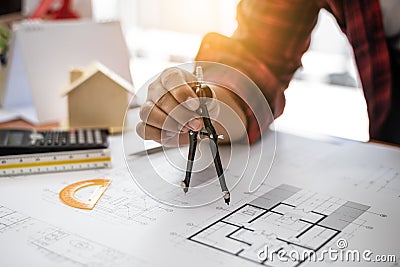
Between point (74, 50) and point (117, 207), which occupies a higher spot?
point (74, 50)

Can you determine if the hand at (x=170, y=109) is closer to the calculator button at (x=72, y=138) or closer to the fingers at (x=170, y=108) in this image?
the fingers at (x=170, y=108)

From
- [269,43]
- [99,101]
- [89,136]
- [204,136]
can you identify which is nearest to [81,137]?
[89,136]

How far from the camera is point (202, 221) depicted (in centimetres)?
65

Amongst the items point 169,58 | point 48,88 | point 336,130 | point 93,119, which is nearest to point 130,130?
point 93,119

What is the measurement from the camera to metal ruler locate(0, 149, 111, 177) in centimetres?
79

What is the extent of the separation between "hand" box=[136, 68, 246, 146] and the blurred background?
0.17 metres

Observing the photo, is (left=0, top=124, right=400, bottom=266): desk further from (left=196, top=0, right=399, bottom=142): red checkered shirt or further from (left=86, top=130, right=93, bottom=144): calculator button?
(left=196, top=0, right=399, bottom=142): red checkered shirt

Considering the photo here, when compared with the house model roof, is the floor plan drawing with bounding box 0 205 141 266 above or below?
below

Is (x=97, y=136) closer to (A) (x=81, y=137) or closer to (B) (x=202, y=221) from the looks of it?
(A) (x=81, y=137)

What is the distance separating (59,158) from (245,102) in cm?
28

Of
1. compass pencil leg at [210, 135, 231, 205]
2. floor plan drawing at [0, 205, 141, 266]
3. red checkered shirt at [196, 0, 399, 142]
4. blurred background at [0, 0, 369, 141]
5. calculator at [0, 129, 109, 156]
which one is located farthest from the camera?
blurred background at [0, 0, 369, 141]

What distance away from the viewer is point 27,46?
105 cm

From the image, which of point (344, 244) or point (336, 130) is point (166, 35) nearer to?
point (336, 130)

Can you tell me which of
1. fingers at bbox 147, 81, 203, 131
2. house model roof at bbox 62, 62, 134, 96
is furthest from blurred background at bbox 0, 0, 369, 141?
fingers at bbox 147, 81, 203, 131
